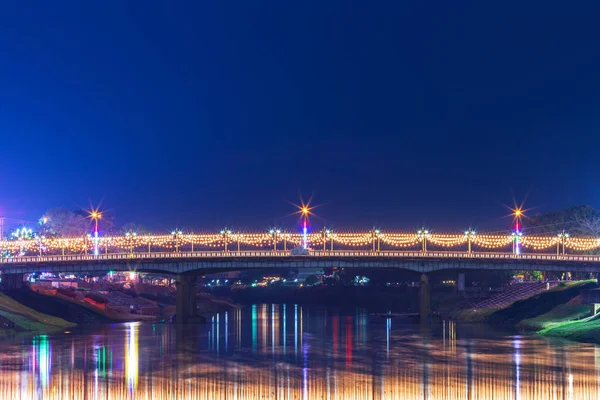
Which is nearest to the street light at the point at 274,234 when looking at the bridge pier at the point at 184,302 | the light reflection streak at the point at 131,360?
the bridge pier at the point at 184,302

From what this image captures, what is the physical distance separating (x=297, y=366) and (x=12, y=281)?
93.8 meters

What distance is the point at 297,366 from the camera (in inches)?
2697

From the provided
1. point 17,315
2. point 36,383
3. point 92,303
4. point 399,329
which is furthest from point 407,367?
point 92,303

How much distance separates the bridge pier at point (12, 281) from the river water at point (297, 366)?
47.4 meters

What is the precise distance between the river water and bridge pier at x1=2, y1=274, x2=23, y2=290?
4741 centimetres

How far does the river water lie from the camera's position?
178 ft

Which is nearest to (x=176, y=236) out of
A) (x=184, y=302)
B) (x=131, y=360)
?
(x=184, y=302)

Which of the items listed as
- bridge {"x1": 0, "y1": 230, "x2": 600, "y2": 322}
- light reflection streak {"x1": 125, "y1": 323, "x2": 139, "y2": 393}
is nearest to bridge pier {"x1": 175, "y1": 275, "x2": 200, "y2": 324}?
bridge {"x1": 0, "y1": 230, "x2": 600, "y2": 322}

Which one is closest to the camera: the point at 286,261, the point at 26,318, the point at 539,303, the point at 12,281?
the point at 26,318

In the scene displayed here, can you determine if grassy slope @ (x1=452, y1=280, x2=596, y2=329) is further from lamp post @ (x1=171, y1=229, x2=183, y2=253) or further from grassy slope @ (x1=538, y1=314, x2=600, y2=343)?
lamp post @ (x1=171, y1=229, x2=183, y2=253)

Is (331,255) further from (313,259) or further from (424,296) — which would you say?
(424,296)

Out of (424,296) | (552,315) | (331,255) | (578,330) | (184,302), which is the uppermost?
(331,255)

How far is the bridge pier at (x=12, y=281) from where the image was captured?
146 meters

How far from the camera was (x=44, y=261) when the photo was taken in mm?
140000
